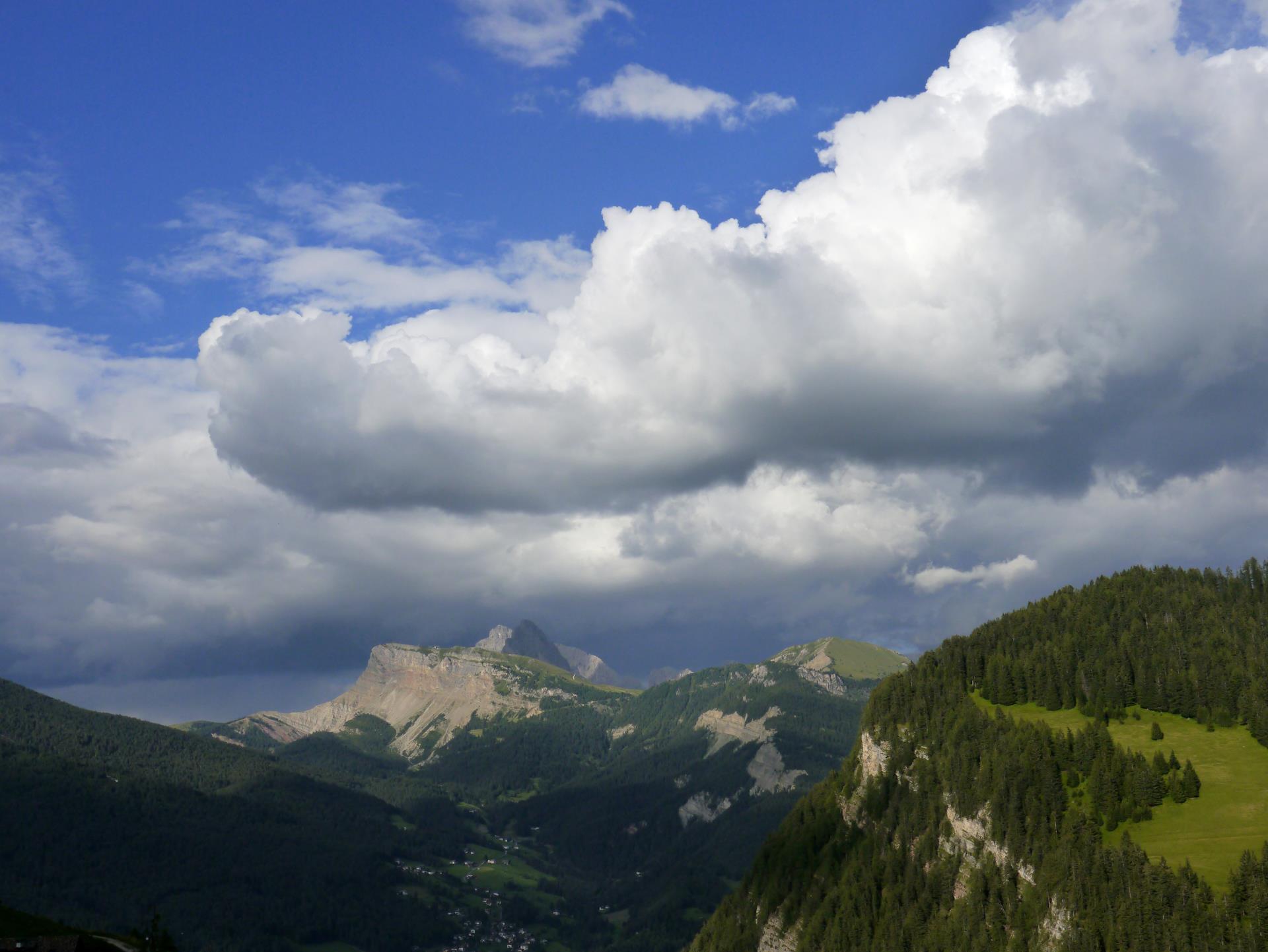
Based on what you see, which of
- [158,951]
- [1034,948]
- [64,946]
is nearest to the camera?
[64,946]

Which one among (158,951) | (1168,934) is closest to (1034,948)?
(1168,934)

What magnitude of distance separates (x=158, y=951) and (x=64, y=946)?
34354 mm

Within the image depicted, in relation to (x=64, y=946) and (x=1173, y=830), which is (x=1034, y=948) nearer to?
(x=1173, y=830)

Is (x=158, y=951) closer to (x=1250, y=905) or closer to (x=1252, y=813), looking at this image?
(x=1250, y=905)

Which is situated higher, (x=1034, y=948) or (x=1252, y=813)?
(x=1252, y=813)

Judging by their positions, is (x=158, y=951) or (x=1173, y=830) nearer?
(x=158, y=951)

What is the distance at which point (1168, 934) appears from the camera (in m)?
172

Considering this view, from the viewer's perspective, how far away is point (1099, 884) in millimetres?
190750

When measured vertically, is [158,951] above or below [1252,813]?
below

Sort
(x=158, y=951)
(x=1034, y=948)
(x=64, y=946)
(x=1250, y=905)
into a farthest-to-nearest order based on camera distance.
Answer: (x=1034, y=948), (x=158, y=951), (x=1250, y=905), (x=64, y=946)

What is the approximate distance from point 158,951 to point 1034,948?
159 metres

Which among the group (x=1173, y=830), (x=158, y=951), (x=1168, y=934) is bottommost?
(x=158, y=951)

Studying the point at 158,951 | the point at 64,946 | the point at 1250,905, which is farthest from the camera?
the point at 158,951

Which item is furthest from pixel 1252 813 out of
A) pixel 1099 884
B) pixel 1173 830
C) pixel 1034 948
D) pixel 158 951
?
pixel 158 951
